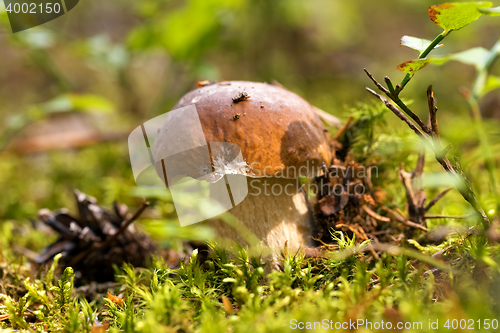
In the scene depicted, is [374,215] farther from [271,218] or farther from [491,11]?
[491,11]

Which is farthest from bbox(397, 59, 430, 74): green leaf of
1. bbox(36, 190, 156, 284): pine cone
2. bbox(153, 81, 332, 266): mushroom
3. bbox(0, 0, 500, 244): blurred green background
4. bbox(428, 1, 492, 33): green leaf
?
bbox(36, 190, 156, 284): pine cone

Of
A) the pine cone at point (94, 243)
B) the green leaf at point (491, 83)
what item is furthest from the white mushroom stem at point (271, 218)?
the green leaf at point (491, 83)

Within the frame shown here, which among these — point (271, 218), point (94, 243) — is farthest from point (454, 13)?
point (94, 243)

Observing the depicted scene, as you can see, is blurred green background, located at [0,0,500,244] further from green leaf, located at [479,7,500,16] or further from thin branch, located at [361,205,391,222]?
green leaf, located at [479,7,500,16]

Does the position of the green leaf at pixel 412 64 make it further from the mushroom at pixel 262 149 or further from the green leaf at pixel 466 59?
the mushroom at pixel 262 149

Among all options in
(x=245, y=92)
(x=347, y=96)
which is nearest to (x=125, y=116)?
(x=347, y=96)
